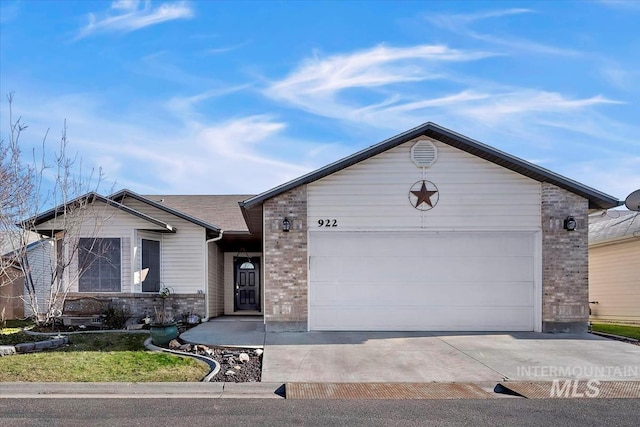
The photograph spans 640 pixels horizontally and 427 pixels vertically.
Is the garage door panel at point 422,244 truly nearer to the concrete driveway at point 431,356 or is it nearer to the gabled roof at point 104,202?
the concrete driveway at point 431,356

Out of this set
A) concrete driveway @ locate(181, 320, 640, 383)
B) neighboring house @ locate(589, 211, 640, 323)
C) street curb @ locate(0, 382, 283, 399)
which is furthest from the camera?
neighboring house @ locate(589, 211, 640, 323)

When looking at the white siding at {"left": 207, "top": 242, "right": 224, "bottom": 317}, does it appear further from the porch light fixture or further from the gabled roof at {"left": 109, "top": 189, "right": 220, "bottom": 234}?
the gabled roof at {"left": 109, "top": 189, "right": 220, "bottom": 234}

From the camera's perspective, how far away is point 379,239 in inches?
454

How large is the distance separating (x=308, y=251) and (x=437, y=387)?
203 inches

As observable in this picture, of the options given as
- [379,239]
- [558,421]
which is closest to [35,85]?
[379,239]

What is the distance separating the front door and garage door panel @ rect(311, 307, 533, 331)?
8.08m

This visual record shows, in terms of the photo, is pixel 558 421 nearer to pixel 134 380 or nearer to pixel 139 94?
pixel 134 380

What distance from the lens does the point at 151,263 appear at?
14289 millimetres

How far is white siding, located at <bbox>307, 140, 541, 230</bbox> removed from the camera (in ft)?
37.6

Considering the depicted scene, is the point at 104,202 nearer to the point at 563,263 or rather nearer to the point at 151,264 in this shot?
the point at 151,264

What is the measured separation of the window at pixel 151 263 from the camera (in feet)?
46.2

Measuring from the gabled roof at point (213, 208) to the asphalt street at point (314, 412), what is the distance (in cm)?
960

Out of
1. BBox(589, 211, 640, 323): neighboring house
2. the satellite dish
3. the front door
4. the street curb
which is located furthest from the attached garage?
the front door

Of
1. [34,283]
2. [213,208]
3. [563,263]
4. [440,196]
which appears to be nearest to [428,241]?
[440,196]
